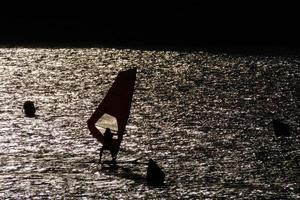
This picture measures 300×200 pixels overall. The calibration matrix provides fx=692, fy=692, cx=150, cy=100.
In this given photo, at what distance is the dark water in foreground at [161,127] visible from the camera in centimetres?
1144

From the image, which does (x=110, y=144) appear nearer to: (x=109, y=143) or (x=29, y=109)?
(x=109, y=143)

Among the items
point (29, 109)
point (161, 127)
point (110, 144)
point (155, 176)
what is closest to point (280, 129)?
point (161, 127)

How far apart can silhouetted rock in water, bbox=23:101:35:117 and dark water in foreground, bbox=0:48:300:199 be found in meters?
0.21

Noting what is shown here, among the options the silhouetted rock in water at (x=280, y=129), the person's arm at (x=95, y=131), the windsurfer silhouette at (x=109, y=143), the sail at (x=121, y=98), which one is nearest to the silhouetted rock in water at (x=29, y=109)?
the person's arm at (x=95, y=131)

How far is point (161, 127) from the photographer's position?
50.8 ft

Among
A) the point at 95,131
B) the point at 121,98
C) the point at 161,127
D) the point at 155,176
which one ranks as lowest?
the point at 155,176

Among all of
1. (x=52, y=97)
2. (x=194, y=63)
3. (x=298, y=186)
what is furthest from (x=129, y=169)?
(x=194, y=63)

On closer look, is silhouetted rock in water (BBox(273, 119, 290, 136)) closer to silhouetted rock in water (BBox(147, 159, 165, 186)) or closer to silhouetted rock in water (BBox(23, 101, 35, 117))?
silhouetted rock in water (BBox(147, 159, 165, 186))

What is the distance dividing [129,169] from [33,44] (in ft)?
54.1

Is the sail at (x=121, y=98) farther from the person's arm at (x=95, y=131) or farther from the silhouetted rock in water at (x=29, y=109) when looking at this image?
the silhouetted rock in water at (x=29, y=109)

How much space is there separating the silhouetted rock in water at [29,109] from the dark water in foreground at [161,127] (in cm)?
21

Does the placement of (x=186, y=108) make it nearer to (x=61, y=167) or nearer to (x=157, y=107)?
(x=157, y=107)

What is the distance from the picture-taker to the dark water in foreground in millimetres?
11438

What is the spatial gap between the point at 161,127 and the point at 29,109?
10.4ft
